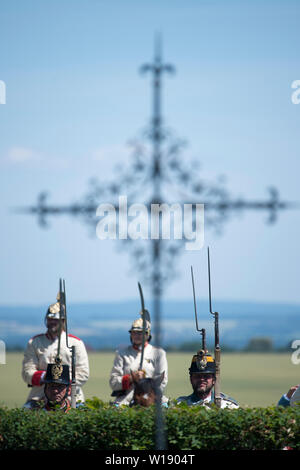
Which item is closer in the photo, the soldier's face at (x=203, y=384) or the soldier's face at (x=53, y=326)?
the soldier's face at (x=203, y=384)

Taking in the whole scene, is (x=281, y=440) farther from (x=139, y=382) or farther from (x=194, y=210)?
(x=194, y=210)

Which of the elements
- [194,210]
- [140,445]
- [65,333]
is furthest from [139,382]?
[65,333]

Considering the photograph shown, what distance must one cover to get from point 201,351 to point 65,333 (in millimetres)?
1660

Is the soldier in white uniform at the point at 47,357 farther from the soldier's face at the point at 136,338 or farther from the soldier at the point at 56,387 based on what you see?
the soldier at the point at 56,387

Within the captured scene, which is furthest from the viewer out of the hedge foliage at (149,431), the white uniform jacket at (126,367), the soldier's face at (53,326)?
the white uniform jacket at (126,367)

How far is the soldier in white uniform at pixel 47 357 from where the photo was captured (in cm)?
985

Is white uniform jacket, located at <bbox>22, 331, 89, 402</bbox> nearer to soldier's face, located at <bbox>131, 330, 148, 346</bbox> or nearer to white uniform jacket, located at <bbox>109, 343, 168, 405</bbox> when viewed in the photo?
white uniform jacket, located at <bbox>109, 343, 168, 405</bbox>

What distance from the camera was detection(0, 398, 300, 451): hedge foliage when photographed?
24.8 ft

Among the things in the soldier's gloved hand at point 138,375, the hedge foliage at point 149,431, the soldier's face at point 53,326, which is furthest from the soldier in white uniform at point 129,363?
the hedge foliage at point 149,431

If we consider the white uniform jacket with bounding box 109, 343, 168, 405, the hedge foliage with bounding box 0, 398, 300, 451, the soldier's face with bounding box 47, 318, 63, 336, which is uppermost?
the soldier's face with bounding box 47, 318, 63, 336

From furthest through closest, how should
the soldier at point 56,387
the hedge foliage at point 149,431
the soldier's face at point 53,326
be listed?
the soldier's face at point 53,326 → the soldier at point 56,387 → the hedge foliage at point 149,431

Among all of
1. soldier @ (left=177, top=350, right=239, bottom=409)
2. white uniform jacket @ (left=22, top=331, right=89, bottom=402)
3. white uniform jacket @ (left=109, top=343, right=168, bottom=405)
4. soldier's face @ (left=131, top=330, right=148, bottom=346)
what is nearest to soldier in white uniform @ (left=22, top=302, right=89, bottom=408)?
white uniform jacket @ (left=22, top=331, right=89, bottom=402)

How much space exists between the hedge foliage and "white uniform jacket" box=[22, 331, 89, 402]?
2.14 meters

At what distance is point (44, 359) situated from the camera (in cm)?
1000
